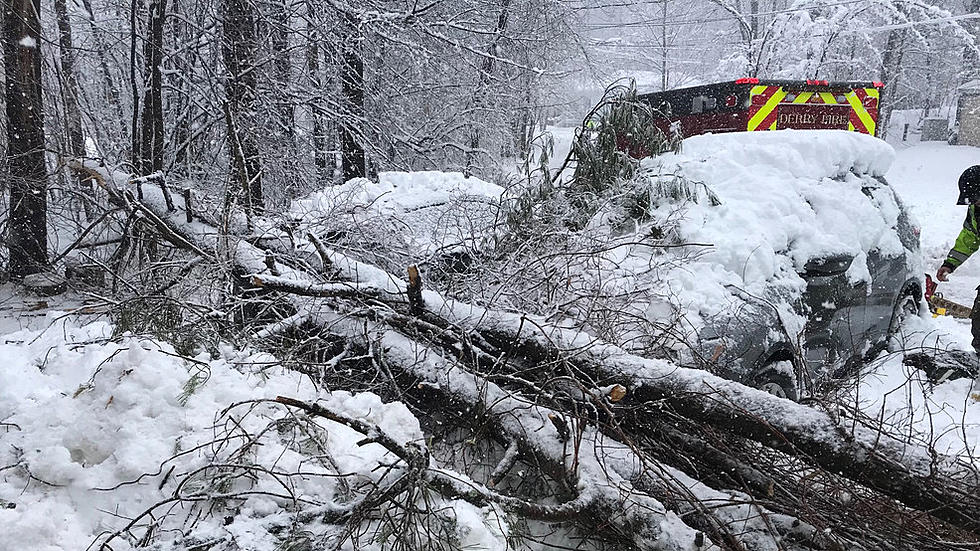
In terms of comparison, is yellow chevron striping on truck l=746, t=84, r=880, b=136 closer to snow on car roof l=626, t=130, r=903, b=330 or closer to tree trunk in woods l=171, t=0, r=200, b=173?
snow on car roof l=626, t=130, r=903, b=330

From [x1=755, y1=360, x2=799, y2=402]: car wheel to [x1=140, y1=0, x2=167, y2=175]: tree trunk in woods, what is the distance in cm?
758

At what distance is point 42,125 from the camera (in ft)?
27.6

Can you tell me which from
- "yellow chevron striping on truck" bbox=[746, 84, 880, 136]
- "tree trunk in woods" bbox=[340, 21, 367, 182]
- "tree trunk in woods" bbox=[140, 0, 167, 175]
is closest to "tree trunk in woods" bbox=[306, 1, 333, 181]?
"tree trunk in woods" bbox=[340, 21, 367, 182]

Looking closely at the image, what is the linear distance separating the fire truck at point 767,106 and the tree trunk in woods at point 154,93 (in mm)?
6501

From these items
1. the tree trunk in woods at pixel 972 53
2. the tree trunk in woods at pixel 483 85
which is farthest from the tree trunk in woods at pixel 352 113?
the tree trunk in woods at pixel 972 53

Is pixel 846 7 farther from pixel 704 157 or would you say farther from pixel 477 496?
pixel 477 496

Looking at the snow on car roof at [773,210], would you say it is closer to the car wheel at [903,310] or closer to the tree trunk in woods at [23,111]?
the car wheel at [903,310]

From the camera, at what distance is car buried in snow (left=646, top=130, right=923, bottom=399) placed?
11.8 ft

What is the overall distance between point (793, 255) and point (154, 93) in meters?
8.11

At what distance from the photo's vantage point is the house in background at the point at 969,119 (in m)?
23.5

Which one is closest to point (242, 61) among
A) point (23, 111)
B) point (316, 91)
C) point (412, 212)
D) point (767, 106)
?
point (316, 91)

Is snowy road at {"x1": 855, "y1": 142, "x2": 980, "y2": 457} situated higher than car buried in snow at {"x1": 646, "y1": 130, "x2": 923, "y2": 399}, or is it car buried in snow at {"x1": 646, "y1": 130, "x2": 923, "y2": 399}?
car buried in snow at {"x1": 646, "y1": 130, "x2": 923, "y2": 399}

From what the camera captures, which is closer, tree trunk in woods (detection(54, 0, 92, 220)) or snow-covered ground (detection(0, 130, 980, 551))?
snow-covered ground (detection(0, 130, 980, 551))

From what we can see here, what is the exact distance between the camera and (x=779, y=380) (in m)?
3.72
